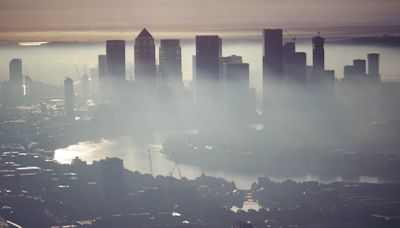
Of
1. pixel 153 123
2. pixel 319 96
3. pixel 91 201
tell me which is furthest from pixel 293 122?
pixel 91 201

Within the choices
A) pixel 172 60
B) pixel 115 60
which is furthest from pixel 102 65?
pixel 172 60

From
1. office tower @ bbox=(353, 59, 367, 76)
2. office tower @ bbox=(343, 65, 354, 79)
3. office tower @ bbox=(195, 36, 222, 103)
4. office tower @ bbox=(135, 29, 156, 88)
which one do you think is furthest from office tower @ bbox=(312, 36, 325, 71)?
office tower @ bbox=(135, 29, 156, 88)

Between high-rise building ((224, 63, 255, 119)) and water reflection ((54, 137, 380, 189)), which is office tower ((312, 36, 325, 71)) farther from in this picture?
water reflection ((54, 137, 380, 189))

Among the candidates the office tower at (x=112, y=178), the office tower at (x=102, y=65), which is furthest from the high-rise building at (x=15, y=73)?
the office tower at (x=112, y=178)

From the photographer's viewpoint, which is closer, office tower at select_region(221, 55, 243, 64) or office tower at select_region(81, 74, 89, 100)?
office tower at select_region(221, 55, 243, 64)

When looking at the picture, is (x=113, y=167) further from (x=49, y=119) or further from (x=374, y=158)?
(x=49, y=119)

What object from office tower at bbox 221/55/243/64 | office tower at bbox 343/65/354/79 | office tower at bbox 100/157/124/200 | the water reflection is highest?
office tower at bbox 221/55/243/64

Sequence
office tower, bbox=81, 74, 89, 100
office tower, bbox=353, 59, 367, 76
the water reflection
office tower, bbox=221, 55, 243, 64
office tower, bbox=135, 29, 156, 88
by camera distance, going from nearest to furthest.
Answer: the water reflection
office tower, bbox=353, 59, 367, 76
office tower, bbox=221, 55, 243, 64
office tower, bbox=135, 29, 156, 88
office tower, bbox=81, 74, 89, 100
